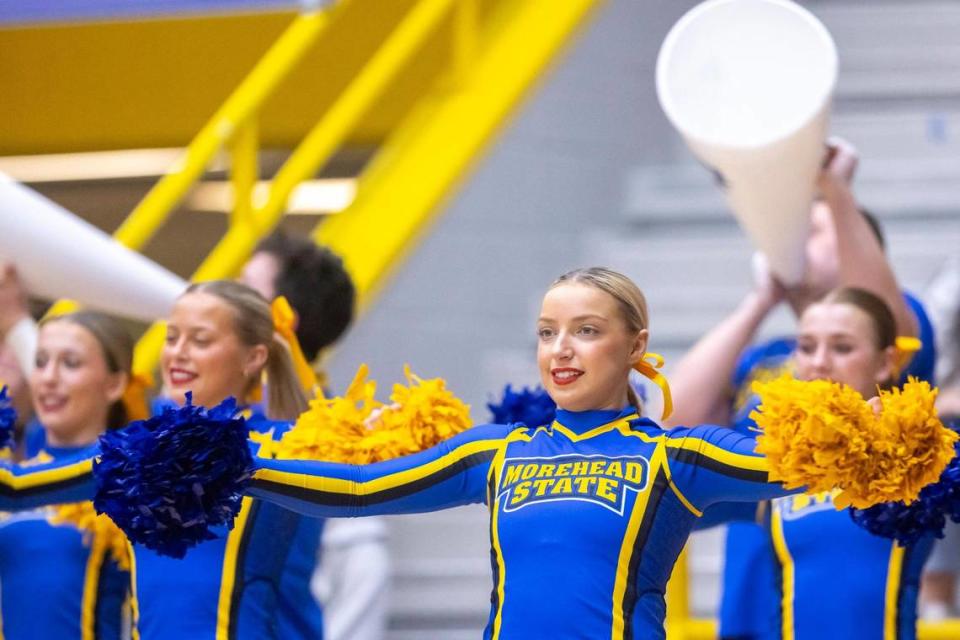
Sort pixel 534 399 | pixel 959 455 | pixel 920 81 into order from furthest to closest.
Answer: pixel 920 81 → pixel 534 399 → pixel 959 455

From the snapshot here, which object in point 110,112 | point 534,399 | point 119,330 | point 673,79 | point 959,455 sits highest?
point 110,112

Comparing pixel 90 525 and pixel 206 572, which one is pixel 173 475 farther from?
pixel 90 525

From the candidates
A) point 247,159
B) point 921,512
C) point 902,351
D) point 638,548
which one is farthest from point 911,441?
point 247,159

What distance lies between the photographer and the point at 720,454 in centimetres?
331

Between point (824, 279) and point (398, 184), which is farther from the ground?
point (398, 184)

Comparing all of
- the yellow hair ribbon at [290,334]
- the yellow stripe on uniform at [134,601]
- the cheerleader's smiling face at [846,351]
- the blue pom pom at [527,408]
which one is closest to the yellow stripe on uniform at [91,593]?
the yellow stripe on uniform at [134,601]

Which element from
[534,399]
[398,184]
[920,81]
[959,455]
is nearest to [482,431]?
[534,399]

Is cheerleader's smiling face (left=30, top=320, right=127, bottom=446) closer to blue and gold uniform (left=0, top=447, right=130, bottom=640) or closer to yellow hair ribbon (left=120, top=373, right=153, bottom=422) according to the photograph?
yellow hair ribbon (left=120, top=373, right=153, bottom=422)

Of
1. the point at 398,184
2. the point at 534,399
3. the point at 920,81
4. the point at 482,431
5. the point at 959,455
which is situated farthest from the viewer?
the point at 920,81

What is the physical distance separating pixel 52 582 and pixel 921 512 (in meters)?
2.07

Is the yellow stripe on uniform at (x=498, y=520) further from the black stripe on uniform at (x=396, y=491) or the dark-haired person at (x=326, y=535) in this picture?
the dark-haired person at (x=326, y=535)

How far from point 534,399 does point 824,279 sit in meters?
1.11

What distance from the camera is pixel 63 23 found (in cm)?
809

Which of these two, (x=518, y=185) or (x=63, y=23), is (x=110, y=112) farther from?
(x=518, y=185)
